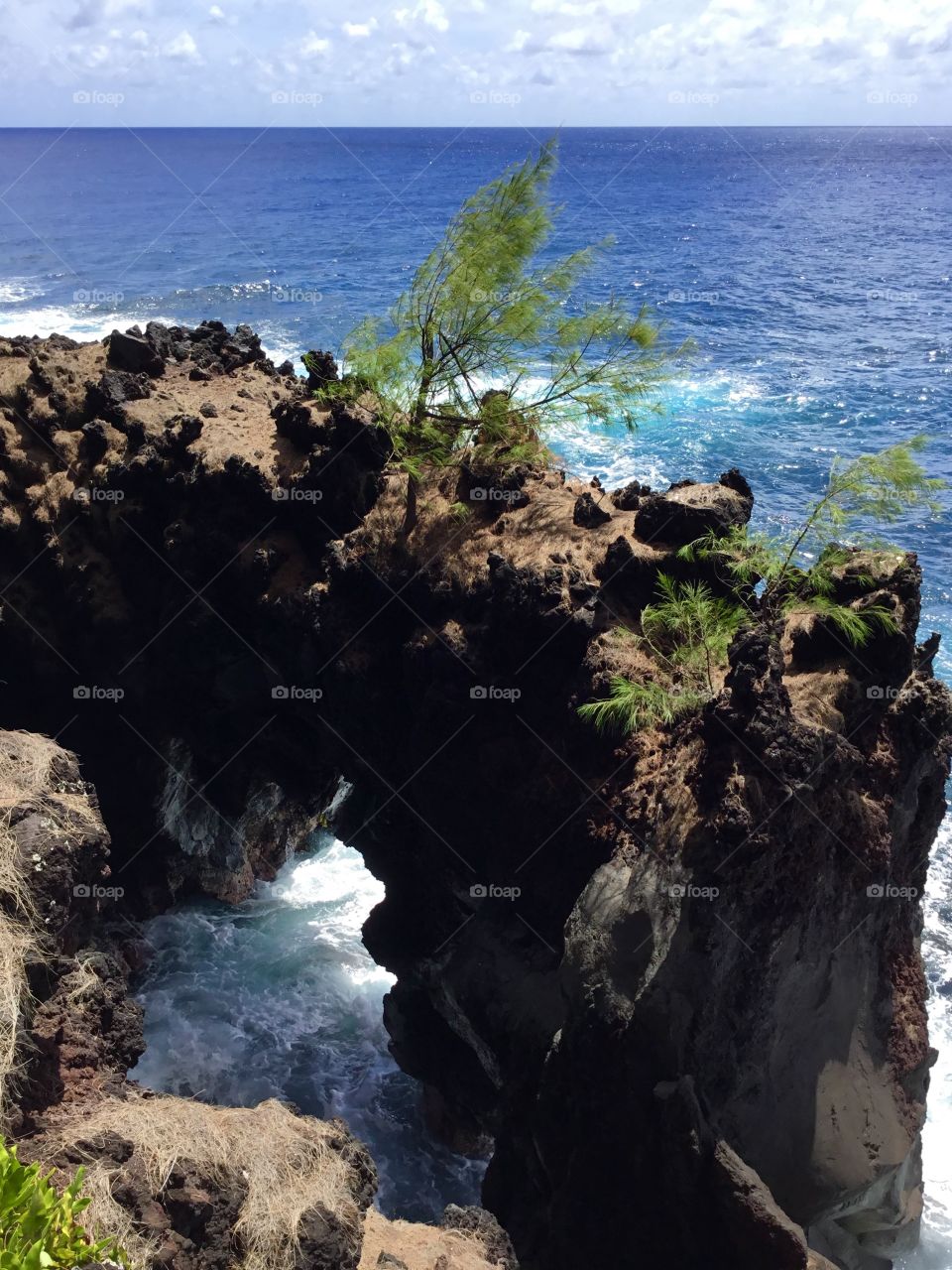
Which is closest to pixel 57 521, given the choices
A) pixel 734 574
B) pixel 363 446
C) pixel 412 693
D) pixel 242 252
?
pixel 363 446

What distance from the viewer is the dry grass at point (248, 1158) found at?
10.3m

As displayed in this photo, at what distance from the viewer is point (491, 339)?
17.9m

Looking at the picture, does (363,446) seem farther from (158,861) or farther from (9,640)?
(158,861)

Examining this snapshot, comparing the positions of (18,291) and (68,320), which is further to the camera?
(18,291)

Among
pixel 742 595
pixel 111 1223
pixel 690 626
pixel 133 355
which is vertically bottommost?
pixel 111 1223

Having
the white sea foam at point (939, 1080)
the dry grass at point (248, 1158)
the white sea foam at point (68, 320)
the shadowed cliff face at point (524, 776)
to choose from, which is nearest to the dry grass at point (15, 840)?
the dry grass at point (248, 1158)

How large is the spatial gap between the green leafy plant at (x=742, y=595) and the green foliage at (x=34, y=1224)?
27.5 ft

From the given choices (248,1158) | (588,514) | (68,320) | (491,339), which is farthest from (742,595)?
(68,320)

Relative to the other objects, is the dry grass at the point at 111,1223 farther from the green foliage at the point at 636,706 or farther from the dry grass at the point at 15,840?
the green foliage at the point at 636,706

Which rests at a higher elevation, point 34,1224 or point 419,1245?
point 34,1224

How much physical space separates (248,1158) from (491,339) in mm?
13102

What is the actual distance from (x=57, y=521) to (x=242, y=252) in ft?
189

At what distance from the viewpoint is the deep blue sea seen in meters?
37.4

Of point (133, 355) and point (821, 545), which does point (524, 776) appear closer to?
point (821, 545)
